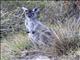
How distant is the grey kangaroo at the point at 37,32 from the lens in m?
7.31

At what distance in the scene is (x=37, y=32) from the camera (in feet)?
25.4

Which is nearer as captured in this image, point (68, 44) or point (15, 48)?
point (68, 44)

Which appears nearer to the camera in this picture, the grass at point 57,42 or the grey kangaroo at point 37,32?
the grass at point 57,42

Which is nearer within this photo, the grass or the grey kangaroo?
the grass

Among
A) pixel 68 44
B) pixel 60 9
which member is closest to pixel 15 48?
pixel 68 44

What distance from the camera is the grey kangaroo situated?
7312 mm

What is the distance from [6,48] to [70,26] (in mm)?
1788

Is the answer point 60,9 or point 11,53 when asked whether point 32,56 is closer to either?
point 11,53

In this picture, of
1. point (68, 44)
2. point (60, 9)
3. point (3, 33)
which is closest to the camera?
point (68, 44)

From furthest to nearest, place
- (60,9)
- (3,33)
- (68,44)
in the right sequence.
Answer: (60,9), (3,33), (68,44)

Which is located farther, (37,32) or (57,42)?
(37,32)

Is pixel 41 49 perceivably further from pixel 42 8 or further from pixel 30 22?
pixel 42 8

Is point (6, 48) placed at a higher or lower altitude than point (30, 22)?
lower

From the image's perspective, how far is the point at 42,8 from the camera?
1143 cm
